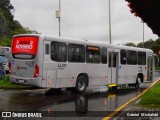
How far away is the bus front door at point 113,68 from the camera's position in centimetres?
2147

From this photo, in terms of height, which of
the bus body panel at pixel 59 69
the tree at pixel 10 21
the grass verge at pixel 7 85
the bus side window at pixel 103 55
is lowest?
the grass verge at pixel 7 85

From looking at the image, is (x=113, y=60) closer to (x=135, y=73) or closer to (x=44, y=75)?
(x=135, y=73)

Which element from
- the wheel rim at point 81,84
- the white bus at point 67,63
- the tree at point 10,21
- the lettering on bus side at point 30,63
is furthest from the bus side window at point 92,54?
the tree at point 10,21

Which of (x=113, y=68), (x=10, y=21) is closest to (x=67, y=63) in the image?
(x=113, y=68)

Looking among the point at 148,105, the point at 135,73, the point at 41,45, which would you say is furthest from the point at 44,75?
the point at 135,73

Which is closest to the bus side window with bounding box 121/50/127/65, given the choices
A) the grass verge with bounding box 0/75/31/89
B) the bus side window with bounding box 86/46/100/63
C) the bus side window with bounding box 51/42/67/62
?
the bus side window with bounding box 86/46/100/63

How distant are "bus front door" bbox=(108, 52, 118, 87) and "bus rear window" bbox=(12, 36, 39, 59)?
Result: 615 centimetres

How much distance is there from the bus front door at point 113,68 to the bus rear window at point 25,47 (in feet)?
20.2

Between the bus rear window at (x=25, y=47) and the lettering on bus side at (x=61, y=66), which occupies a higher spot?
the bus rear window at (x=25, y=47)

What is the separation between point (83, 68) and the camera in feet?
62.5

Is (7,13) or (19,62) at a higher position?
(7,13)

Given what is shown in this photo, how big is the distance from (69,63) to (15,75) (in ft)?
8.86

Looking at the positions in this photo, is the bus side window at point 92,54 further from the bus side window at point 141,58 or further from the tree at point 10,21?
the tree at point 10,21

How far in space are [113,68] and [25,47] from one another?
21.7 feet
